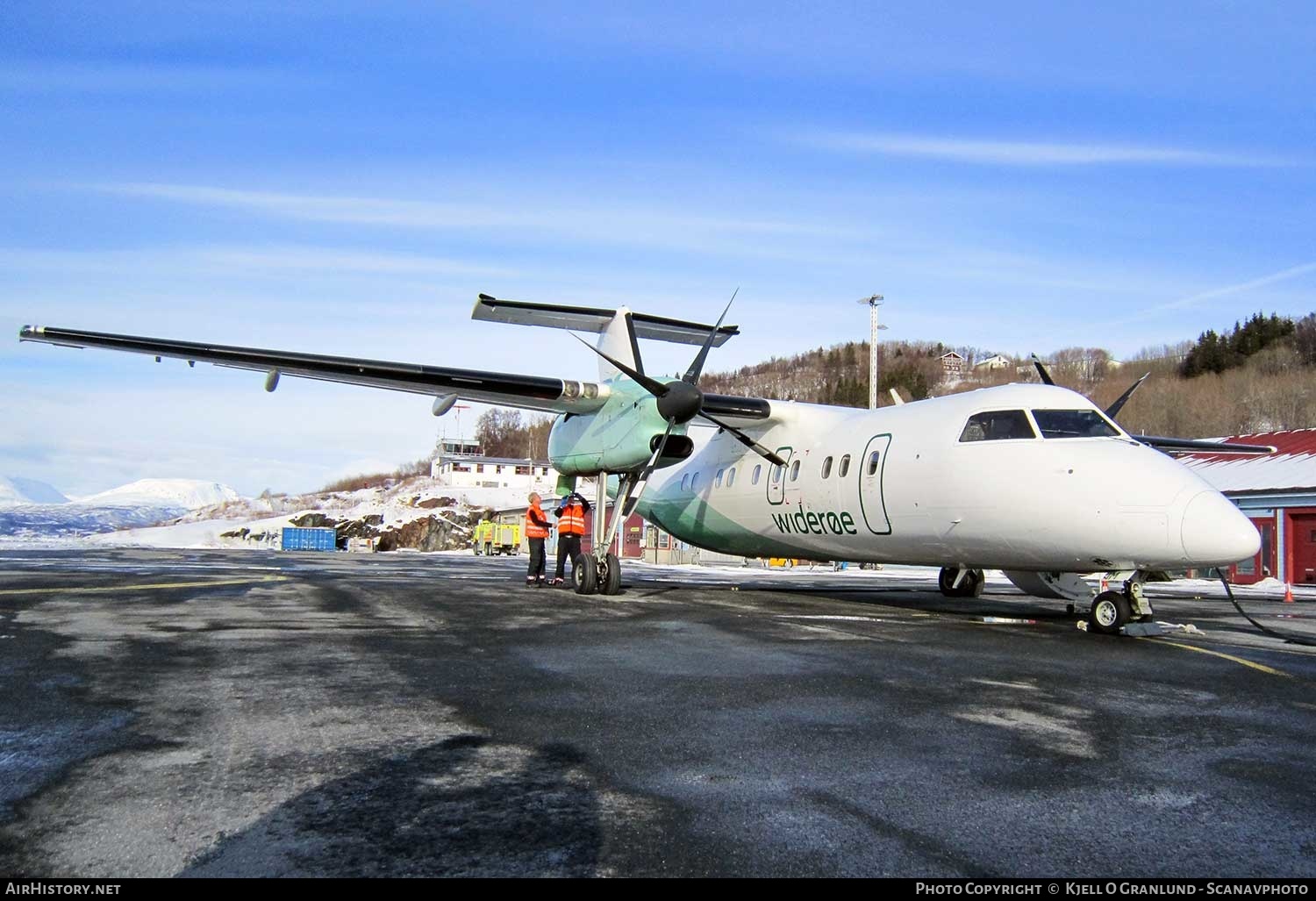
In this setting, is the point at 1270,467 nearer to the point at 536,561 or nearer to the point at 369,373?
the point at 536,561

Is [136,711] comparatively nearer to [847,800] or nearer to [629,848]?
[629,848]

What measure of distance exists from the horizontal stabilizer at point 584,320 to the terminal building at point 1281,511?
1891 centimetres

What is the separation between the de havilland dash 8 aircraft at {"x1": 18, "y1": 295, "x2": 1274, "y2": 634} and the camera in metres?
10.6

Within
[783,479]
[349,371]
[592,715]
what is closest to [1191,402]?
[783,479]

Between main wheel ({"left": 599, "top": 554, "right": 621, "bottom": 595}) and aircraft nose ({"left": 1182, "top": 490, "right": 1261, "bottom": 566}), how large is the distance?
8.94m

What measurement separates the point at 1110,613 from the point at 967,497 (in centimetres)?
212

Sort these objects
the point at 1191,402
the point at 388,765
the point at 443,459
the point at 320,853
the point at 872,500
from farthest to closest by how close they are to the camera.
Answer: the point at 443,459, the point at 1191,402, the point at 872,500, the point at 388,765, the point at 320,853

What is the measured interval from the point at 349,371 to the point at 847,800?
12917 millimetres

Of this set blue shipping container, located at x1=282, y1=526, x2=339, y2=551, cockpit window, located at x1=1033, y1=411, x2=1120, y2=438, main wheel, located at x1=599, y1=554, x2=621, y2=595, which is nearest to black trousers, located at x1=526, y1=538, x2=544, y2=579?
main wheel, located at x1=599, y1=554, x2=621, y2=595

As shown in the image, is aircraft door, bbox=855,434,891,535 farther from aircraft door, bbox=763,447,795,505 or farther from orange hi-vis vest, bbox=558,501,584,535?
orange hi-vis vest, bbox=558,501,584,535

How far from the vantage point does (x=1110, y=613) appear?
36.7 feet

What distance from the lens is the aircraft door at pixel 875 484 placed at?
13789 millimetres

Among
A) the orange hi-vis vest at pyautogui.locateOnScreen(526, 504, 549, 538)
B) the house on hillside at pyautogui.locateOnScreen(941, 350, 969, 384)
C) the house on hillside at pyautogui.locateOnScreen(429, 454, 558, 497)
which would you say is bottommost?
the orange hi-vis vest at pyautogui.locateOnScreen(526, 504, 549, 538)

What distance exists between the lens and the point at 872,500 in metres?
14.0
